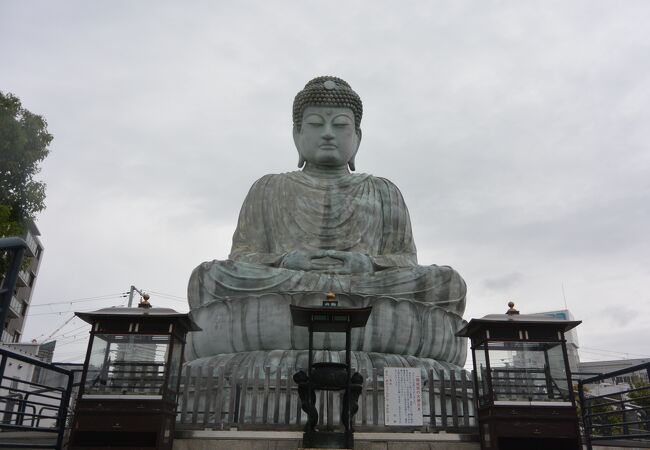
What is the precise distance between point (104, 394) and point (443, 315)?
511cm

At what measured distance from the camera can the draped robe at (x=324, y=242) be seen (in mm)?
8539

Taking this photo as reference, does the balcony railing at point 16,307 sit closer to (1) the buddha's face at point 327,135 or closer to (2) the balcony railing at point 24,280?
(2) the balcony railing at point 24,280

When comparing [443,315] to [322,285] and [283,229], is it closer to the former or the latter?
[322,285]

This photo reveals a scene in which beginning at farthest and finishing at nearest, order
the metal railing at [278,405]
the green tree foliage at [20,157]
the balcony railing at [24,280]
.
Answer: the balcony railing at [24,280] → the green tree foliage at [20,157] → the metal railing at [278,405]

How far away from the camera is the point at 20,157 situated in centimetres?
1113

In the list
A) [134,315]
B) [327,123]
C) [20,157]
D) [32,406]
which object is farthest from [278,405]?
[20,157]

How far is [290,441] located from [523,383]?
2.24 m

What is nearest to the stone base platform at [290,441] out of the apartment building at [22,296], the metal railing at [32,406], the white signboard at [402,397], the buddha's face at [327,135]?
the white signboard at [402,397]

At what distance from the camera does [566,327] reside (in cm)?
552

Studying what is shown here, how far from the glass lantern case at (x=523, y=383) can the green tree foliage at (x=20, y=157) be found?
901cm

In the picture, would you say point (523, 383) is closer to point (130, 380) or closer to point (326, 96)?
point (130, 380)

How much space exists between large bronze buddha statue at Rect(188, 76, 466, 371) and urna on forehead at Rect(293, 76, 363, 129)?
0.13 feet

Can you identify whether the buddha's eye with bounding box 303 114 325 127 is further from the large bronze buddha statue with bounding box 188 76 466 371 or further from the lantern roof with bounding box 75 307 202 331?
the lantern roof with bounding box 75 307 202 331

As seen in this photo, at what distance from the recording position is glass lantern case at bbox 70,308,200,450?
5.04 m
